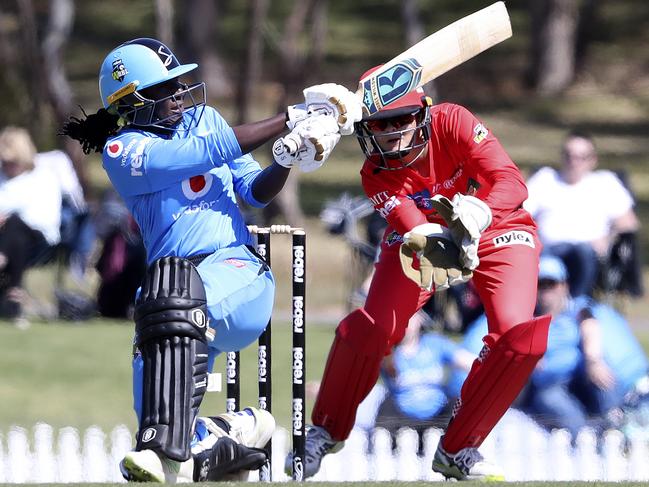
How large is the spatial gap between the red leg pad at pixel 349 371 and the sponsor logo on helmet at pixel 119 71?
1.43 metres

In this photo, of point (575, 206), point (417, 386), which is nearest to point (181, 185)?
point (417, 386)

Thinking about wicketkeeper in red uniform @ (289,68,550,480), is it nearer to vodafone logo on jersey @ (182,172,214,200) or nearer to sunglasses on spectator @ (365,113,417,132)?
sunglasses on spectator @ (365,113,417,132)

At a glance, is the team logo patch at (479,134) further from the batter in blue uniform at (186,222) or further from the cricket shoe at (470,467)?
the cricket shoe at (470,467)

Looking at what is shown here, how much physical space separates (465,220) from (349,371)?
109cm

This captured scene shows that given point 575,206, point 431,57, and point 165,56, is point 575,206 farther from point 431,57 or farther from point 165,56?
point 165,56

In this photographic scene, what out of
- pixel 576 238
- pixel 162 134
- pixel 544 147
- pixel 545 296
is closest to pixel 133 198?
pixel 162 134

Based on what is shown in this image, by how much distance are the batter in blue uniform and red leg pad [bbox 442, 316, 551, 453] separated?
2.80ft

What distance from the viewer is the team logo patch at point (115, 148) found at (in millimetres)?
5871

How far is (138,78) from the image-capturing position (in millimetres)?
5969

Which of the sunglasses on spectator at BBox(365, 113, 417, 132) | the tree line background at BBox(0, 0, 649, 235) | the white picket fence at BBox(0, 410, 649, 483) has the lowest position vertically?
the white picket fence at BBox(0, 410, 649, 483)

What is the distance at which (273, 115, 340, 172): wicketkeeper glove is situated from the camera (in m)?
5.66

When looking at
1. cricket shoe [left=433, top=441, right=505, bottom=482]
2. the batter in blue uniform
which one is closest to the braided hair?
the batter in blue uniform

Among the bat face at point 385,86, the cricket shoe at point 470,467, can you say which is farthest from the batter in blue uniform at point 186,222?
the cricket shoe at point 470,467

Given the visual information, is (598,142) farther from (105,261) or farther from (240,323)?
(240,323)
